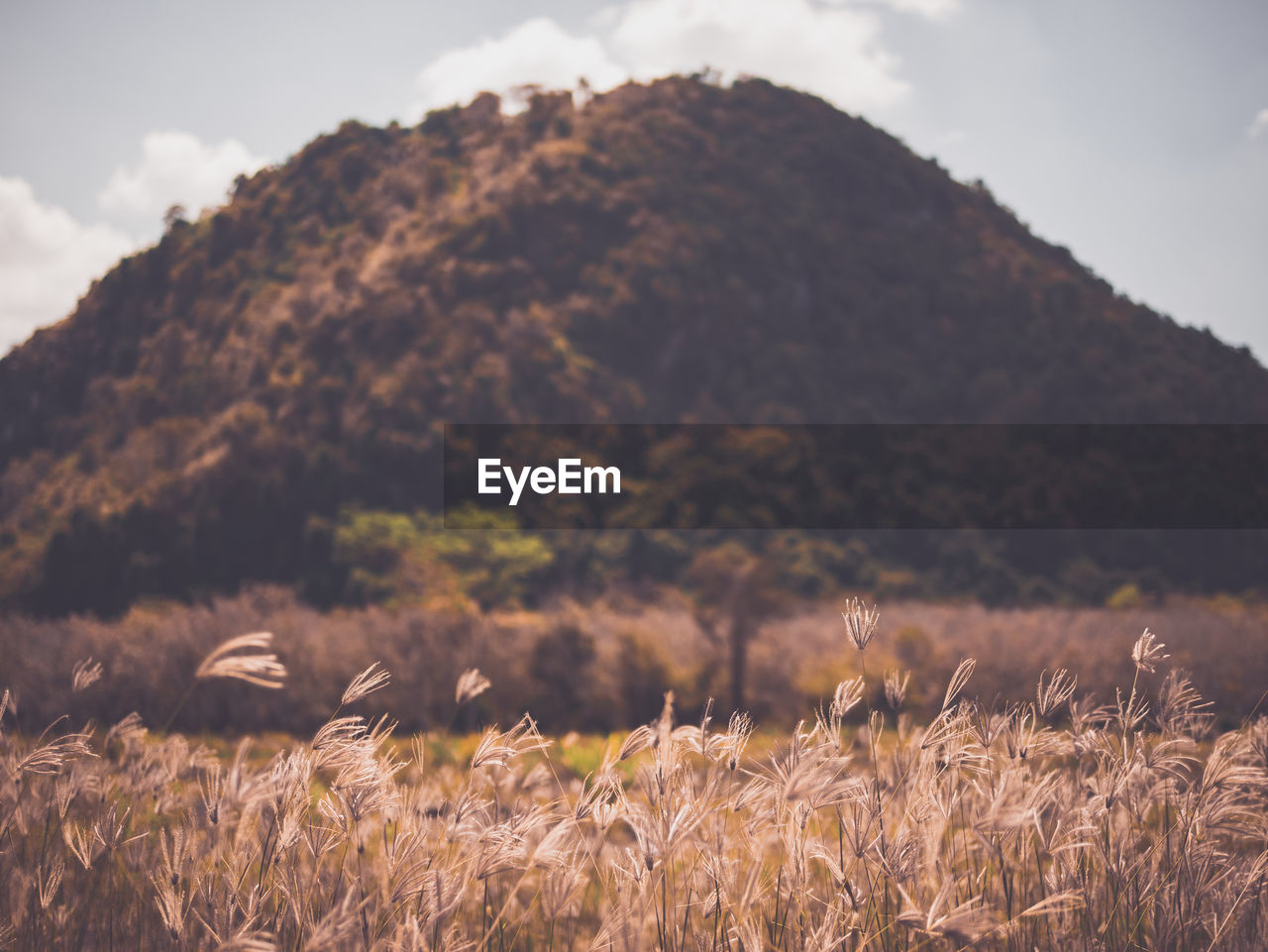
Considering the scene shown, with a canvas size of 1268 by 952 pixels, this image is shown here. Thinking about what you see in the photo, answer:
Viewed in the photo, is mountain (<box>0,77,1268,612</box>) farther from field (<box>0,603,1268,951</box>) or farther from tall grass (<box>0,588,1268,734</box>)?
field (<box>0,603,1268,951</box>)

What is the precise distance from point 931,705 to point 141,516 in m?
27.2

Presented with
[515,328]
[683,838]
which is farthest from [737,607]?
[515,328]

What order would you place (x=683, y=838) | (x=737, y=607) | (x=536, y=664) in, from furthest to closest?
1. (x=737, y=607)
2. (x=536, y=664)
3. (x=683, y=838)

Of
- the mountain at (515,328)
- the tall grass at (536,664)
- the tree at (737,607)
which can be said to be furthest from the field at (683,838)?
the mountain at (515,328)

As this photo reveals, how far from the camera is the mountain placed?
94.6ft

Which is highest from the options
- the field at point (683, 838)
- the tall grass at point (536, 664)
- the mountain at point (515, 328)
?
the mountain at point (515, 328)

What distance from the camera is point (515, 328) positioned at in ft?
132

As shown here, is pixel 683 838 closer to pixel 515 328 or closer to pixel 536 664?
pixel 536 664

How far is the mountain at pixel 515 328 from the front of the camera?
28.8m

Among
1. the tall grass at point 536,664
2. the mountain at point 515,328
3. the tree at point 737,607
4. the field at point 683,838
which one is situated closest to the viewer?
the field at point 683,838

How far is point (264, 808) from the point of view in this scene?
1754 mm

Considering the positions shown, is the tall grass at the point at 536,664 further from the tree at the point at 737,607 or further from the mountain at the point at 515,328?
the mountain at the point at 515,328

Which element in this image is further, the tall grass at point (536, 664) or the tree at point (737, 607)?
the tree at point (737, 607)

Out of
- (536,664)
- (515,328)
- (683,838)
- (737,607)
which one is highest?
(515,328)
